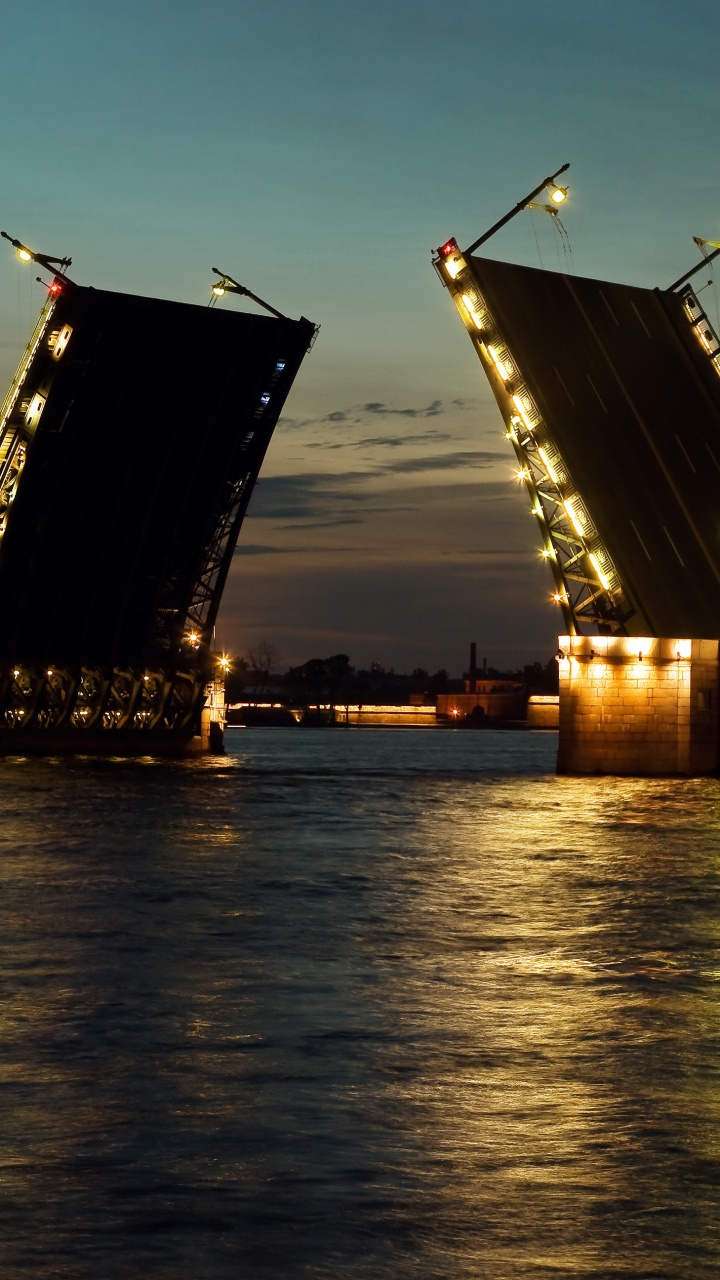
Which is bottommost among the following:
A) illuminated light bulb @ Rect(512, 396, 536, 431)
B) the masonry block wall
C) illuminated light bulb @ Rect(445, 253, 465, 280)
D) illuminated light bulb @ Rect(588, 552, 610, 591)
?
the masonry block wall

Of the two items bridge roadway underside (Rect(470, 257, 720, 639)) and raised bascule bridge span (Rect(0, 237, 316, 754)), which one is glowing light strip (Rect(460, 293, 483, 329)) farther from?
raised bascule bridge span (Rect(0, 237, 316, 754))

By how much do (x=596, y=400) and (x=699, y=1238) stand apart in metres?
38.2

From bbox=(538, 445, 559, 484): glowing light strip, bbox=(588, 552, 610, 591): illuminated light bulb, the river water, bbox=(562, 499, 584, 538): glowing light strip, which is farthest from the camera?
bbox=(588, 552, 610, 591): illuminated light bulb

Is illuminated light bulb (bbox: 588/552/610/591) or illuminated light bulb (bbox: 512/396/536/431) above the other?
illuminated light bulb (bbox: 512/396/536/431)

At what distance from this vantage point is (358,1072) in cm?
958

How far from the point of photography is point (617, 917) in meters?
18.4

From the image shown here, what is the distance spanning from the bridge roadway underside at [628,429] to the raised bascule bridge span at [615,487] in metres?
0.04

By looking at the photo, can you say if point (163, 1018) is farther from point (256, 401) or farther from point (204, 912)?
point (256, 401)

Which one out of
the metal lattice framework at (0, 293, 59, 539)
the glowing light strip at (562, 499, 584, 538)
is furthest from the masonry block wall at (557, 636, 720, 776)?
the metal lattice framework at (0, 293, 59, 539)

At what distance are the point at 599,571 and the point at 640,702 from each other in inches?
147

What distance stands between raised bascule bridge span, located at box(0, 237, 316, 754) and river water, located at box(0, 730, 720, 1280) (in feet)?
61.8

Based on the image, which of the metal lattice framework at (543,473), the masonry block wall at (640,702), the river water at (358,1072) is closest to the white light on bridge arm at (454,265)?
the metal lattice framework at (543,473)

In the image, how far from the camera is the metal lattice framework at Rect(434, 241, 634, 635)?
139 ft

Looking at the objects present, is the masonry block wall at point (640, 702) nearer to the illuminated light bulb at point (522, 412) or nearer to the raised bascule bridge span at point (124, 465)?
the illuminated light bulb at point (522, 412)
